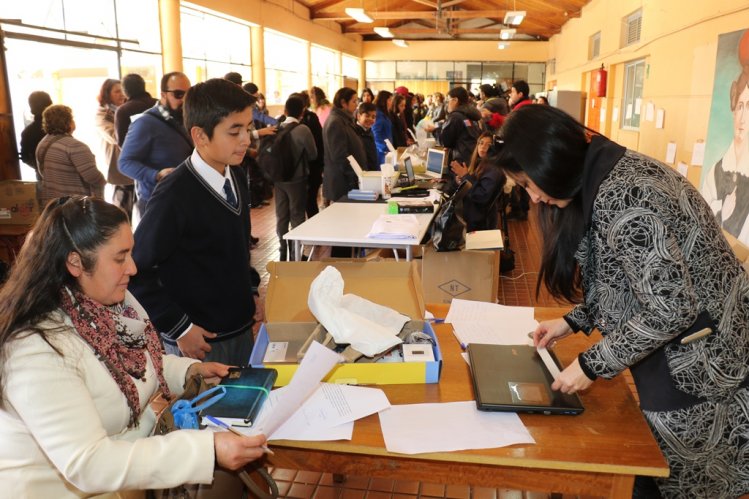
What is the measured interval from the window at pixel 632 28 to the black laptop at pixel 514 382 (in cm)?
579

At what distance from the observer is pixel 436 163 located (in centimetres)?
578

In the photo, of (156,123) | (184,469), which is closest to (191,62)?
(156,123)

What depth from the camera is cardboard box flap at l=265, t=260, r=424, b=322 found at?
5.72ft

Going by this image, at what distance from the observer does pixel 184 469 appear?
1099 millimetres

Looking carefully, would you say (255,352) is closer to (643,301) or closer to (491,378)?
(491,378)

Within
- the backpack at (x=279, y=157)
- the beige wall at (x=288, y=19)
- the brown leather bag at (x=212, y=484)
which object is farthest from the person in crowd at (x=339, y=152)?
the beige wall at (x=288, y=19)

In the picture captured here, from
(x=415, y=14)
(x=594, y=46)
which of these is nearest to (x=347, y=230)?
(x=594, y=46)

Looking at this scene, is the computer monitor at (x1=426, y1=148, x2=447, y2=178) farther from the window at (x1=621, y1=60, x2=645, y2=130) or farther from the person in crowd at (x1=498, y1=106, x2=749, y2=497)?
the person in crowd at (x1=498, y1=106, x2=749, y2=497)

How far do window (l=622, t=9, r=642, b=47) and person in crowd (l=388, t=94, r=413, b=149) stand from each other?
3.18 meters

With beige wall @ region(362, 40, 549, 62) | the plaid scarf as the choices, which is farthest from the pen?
beige wall @ region(362, 40, 549, 62)

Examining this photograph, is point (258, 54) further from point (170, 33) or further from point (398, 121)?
point (398, 121)

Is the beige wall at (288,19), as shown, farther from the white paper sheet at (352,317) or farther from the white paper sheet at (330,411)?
the white paper sheet at (330,411)

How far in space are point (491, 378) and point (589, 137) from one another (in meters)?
0.61

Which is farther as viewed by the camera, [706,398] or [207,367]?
[207,367]
